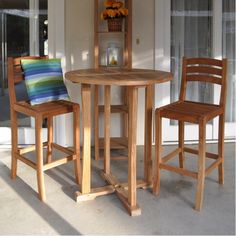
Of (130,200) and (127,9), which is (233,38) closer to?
(127,9)

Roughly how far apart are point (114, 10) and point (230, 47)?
4.82 ft

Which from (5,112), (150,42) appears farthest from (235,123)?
(5,112)

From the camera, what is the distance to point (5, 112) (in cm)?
452

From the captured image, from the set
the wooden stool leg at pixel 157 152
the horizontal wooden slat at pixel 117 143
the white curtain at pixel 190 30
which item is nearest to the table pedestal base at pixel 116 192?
the wooden stool leg at pixel 157 152

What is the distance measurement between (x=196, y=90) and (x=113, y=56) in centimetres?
108

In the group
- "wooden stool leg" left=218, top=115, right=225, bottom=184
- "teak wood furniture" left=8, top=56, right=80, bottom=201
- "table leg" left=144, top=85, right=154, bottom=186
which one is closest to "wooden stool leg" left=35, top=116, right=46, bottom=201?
"teak wood furniture" left=8, top=56, right=80, bottom=201

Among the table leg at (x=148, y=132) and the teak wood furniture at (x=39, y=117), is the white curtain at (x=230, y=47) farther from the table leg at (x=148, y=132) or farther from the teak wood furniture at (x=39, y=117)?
the teak wood furniture at (x=39, y=117)

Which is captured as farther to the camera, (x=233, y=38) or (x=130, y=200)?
(x=233, y=38)

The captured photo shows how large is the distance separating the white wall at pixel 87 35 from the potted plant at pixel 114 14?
0.95 feet

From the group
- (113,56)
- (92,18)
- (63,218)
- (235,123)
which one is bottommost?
(63,218)

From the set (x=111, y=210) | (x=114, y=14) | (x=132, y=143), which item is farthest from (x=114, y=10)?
(x=111, y=210)

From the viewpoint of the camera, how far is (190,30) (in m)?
4.52

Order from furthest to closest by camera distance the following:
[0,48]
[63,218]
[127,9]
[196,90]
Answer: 1. [196,90]
2. [0,48]
3. [127,9]
4. [63,218]

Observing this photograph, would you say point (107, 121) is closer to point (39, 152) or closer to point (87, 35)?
point (39, 152)
